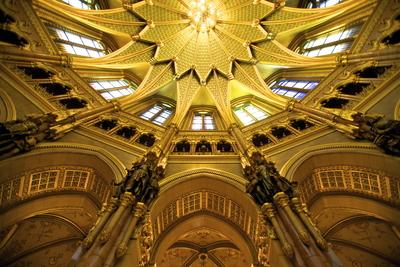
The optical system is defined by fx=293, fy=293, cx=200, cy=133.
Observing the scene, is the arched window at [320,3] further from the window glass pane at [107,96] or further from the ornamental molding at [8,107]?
the ornamental molding at [8,107]

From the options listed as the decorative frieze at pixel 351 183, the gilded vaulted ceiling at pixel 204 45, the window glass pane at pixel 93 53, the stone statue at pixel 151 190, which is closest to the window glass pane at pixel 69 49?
the gilded vaulted ceiling at pixel 204 45

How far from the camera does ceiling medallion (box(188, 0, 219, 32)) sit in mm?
26172

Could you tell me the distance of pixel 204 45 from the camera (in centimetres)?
2612

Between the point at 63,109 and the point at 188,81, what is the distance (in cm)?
1124

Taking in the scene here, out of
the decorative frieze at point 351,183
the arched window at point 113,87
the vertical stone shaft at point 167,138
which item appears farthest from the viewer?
the arched window at point 113,87

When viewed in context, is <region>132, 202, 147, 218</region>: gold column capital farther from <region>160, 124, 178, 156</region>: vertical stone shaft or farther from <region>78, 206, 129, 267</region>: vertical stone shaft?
<region>160, 124, 178, 156</region>: vertical stone shaft

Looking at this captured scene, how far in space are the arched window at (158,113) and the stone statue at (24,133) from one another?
793 centimetres

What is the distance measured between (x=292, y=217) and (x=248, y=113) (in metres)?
12.3

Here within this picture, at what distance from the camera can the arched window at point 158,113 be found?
1939 cm

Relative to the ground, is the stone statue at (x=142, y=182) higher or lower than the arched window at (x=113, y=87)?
lower

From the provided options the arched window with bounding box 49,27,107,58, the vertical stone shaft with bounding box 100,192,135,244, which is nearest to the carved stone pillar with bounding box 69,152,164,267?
the vertical stone shaft with bounding box 100,192,135,244

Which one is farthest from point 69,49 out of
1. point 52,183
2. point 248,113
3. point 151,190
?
point 248,113

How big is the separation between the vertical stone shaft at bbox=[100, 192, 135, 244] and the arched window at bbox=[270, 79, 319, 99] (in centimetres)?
1258

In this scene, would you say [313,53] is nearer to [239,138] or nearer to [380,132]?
[239,138]
